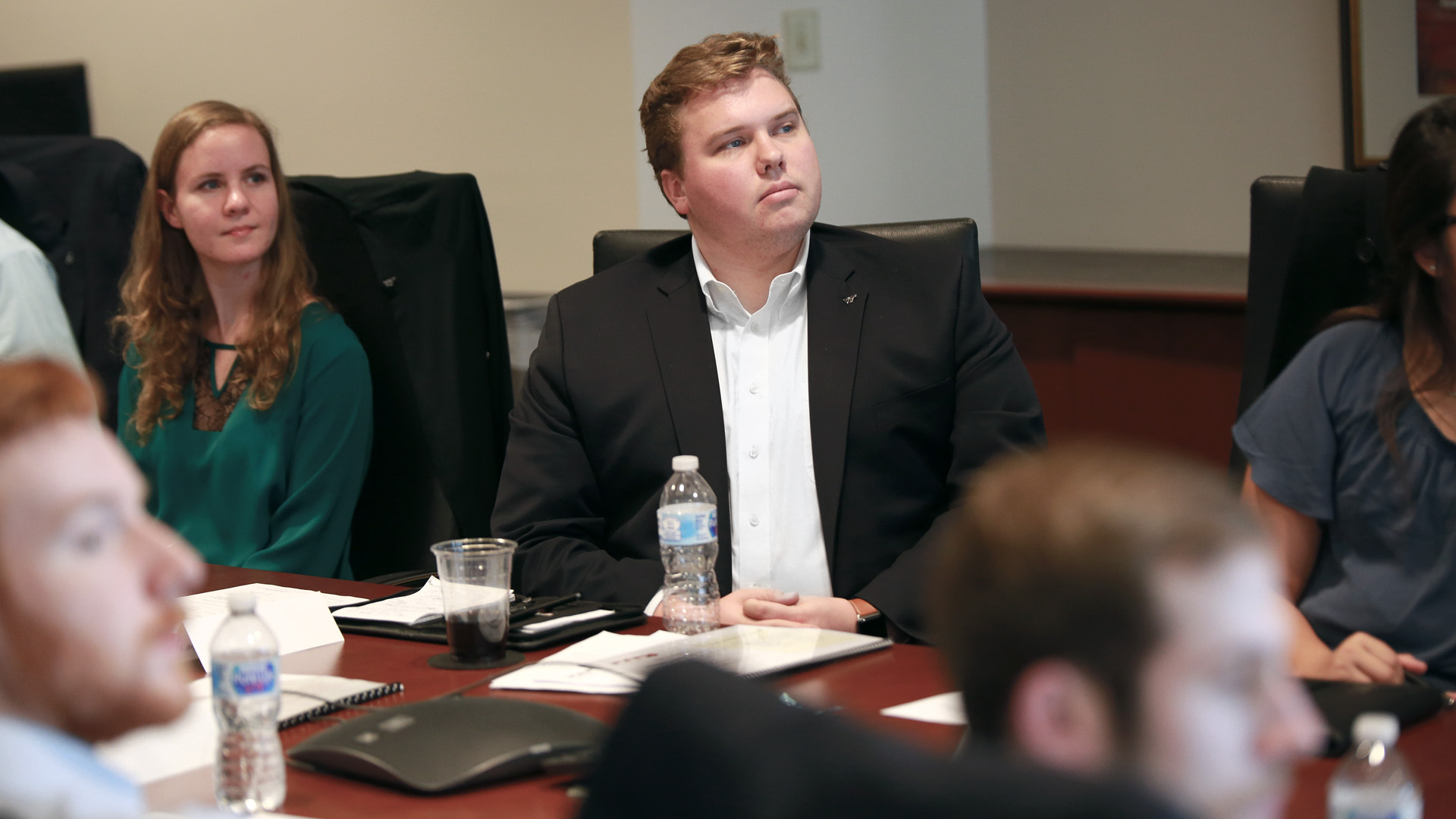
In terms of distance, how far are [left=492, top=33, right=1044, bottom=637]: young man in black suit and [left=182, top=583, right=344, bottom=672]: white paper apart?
1.11 ft

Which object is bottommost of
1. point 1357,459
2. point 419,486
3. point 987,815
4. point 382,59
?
point 419,486

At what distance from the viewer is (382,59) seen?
348cm

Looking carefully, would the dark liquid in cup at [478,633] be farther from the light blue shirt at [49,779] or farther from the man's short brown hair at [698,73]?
the man's short brown hair at [698,73]

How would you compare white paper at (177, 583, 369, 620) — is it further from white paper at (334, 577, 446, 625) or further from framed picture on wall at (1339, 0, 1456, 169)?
framed picture on wall at (1339, 0, 1456, 169)

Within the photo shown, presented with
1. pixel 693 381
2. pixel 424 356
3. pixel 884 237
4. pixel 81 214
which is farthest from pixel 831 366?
pixel 81 214

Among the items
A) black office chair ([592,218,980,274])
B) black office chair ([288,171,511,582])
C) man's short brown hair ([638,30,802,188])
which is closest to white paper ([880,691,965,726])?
black office chair ([592,218,980,274])

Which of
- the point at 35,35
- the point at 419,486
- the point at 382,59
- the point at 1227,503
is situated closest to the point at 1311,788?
the point at 1227,503

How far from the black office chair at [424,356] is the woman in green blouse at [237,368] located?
78mm

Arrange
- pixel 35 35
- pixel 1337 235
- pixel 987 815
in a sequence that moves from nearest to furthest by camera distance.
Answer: pixel 987 815 < pixel 1337 235 < pixel 35 35

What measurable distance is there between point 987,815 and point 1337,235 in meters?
1.70

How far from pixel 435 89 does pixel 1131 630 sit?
3115 mm

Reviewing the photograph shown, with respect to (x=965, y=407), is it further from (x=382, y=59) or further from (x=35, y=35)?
(x=35, y=35)

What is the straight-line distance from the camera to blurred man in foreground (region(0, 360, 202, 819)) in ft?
2.20

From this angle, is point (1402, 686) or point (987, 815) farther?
point (1402, 686)
